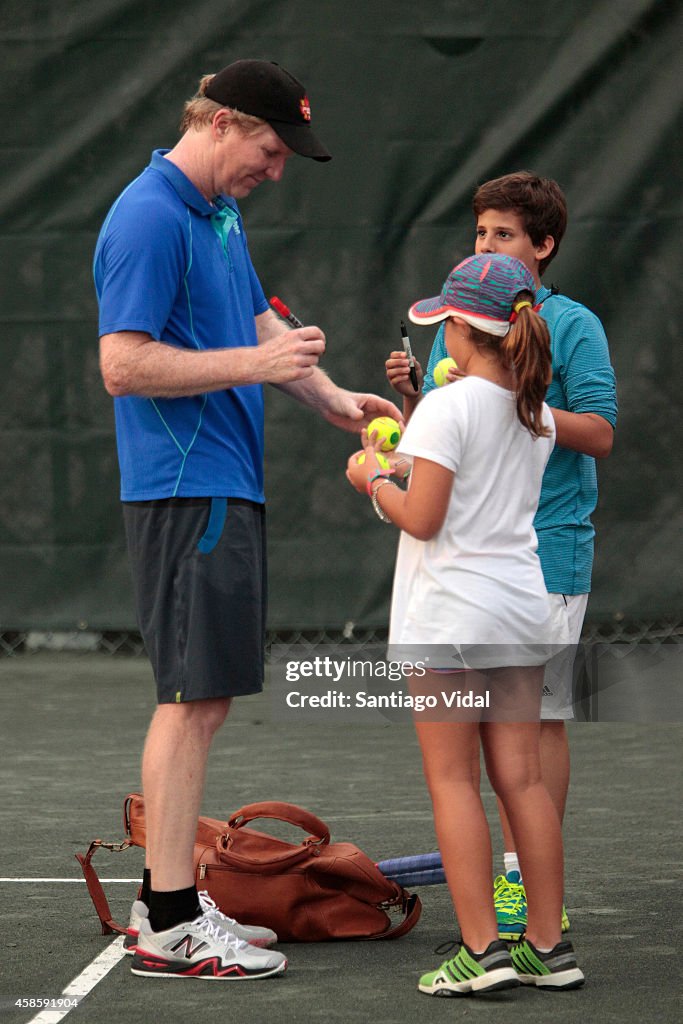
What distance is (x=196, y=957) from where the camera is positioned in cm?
312

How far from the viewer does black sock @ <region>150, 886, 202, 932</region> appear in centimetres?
311

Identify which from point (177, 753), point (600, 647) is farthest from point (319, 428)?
point (177, 753)

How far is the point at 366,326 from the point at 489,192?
326cm

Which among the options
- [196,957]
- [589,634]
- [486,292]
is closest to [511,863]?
[196,957]

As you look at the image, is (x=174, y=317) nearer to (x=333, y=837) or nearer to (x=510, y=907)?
(x=510, y=907)

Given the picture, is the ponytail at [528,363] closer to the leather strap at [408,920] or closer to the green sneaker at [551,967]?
the green sneaker at [551,967]

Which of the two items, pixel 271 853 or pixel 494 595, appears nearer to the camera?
pixel 494 595

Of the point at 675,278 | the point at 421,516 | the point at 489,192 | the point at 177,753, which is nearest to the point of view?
the point at 421,516

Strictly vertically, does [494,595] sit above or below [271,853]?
Result: above

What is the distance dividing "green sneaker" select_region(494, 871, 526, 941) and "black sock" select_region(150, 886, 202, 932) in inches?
25.7

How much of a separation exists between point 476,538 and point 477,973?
2.54 ft

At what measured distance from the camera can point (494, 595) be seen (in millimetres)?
2916

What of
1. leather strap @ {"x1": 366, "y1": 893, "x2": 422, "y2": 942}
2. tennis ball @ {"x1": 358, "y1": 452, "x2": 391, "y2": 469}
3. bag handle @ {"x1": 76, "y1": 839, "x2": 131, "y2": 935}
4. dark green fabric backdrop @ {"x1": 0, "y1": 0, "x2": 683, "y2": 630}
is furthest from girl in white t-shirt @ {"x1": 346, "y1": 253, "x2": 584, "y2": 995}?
dark green fabric backdrop @ {"x1": 0, "y1": 0, "x2": 683, "y2": 630}

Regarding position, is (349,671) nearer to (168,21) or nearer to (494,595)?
(494,595)
